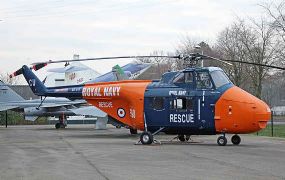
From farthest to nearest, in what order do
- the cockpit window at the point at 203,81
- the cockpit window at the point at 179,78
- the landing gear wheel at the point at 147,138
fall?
the cockpit window at the point at 179,78 → the landing gear wheel at the point at 147,138 → the cockpit window at the point at 203,81

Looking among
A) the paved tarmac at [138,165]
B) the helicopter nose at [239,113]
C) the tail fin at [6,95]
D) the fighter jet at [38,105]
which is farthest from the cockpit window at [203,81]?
the tail fin at [6,95]

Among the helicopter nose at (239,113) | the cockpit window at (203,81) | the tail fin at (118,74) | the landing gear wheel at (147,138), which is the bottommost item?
the landing gear wheel at (147,138)

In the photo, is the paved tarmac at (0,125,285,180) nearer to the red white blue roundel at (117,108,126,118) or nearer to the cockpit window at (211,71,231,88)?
the cockpit window at (211,71,231,88)

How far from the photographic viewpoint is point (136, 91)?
21.9m

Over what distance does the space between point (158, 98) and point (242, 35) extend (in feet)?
116

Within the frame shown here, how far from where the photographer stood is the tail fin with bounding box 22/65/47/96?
1018 inches

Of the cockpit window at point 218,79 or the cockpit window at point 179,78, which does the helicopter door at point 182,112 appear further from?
the cockpit window at point 218,79

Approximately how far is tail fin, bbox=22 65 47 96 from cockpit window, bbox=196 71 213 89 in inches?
341

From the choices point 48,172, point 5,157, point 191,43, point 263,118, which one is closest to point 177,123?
point 263,118

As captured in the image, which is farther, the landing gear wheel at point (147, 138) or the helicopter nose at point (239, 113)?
the landing gear wheel at point (147, 138)

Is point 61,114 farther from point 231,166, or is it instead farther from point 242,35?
point 231,166

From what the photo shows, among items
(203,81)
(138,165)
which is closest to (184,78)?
(203,81)

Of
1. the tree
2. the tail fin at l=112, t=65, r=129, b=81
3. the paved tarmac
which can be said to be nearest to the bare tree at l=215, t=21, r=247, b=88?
the tree

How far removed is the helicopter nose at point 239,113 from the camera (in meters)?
19.3
